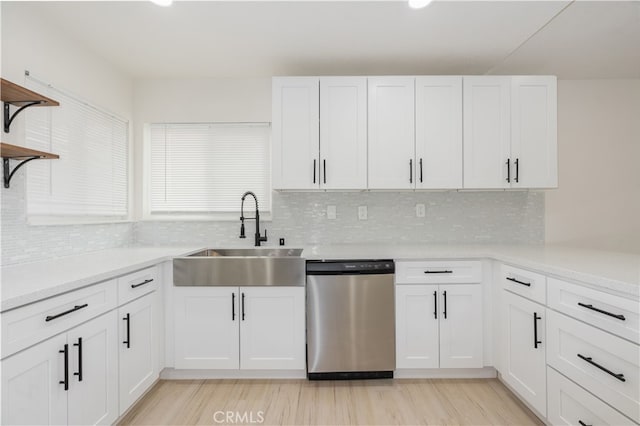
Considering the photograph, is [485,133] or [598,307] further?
[485,133]

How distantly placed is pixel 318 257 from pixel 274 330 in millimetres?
582

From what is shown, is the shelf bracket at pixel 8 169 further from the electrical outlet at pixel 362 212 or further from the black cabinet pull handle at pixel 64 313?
the electrical outlet at pixel 362 212

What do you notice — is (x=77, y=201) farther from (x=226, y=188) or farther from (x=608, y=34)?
(x=608, y=34)

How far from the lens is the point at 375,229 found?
2.90m

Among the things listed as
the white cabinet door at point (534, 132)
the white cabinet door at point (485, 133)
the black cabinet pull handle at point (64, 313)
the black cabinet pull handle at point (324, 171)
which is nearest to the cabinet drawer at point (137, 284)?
the black cabinet pull handle at point (64, 313)

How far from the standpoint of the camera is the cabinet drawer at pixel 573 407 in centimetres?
131

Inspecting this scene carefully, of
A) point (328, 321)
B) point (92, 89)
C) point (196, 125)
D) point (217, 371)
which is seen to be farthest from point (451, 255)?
point (92, 89)

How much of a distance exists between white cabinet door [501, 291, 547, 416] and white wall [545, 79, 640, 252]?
108 centimetres

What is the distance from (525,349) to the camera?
188 cm

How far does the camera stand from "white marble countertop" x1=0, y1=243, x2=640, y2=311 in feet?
4.09

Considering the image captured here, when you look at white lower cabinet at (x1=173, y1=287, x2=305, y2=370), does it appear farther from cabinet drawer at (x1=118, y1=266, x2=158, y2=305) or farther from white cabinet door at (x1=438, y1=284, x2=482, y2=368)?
white cabinet door at (x1=438, y1=284, x2=482, y2=368)

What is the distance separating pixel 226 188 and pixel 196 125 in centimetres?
63

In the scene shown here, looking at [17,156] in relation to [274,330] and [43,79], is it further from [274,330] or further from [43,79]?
[274,330]

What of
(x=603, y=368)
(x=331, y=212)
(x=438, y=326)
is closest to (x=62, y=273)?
(x=331, y=212)
